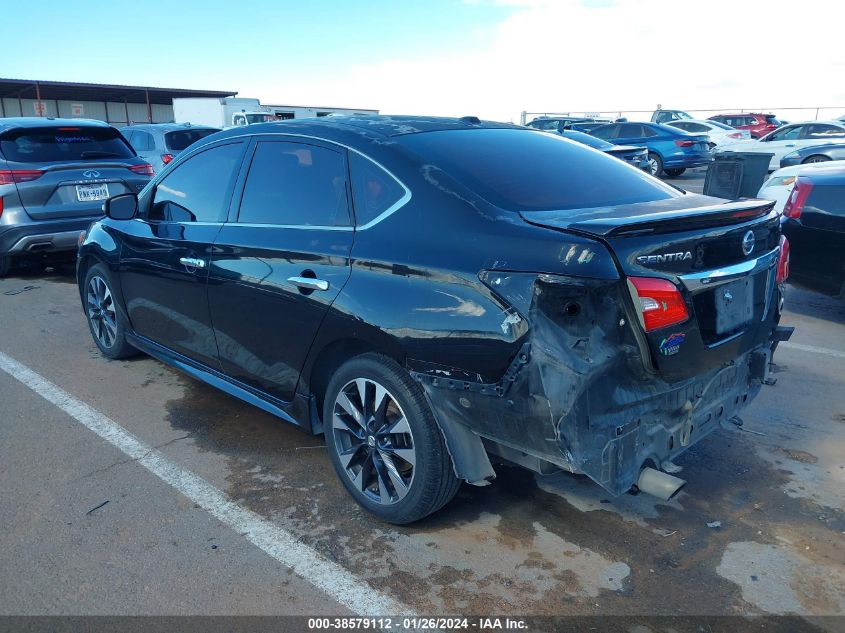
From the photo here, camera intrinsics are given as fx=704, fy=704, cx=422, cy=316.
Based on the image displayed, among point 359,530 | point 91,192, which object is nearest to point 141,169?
point 91,192

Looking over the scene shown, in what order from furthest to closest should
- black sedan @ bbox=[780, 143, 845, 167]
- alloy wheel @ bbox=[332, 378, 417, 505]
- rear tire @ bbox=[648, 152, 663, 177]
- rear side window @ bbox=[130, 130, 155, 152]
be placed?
rear tire @ bbox=[648, 152, 663, 177], black sedan @ bbox=[780, 143, 845, 167], rear side window @ bbox=[130, 130, 155, 152], alloy wheel @ bbox=[332, 378, 417, 505]

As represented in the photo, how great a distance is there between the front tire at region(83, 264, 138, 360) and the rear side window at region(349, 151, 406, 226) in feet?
8.73

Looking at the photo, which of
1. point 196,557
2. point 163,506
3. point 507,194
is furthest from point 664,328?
point 163,506

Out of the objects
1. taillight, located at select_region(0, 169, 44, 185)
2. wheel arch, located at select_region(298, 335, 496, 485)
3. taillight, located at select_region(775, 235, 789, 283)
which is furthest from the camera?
taillight, located at select_region(0, 169, 44, 185)

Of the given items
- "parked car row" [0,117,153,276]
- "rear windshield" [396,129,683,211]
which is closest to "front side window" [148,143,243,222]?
"rear windshield" [396,129,683,211]

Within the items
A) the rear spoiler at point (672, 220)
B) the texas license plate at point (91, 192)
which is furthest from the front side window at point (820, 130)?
the rear spoiler at point (672, 220)

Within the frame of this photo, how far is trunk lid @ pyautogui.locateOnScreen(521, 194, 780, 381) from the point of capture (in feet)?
8.48

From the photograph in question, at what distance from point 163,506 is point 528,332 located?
6.66 ft

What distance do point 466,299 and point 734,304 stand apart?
3.83 feet

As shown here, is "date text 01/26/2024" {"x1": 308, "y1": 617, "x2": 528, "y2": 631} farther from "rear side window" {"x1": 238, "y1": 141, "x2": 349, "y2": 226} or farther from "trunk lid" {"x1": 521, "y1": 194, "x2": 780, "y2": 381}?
"rear side window" {"x1": 238, "y1": 141, "x2": 349, "y2": 226}

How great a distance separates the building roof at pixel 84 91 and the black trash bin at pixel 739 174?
36.9 meters

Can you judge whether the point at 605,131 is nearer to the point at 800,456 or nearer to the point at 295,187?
the point at 800,456

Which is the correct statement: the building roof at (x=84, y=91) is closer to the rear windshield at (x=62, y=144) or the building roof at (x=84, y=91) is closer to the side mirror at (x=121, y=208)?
the rear windshield at (x=62, y=144)

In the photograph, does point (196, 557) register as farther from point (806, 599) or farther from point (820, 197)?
point (820, 197)
